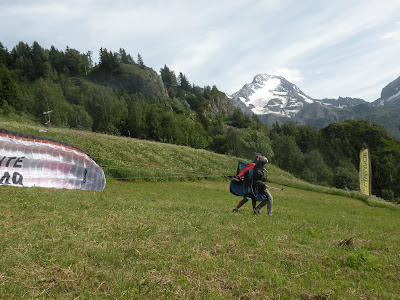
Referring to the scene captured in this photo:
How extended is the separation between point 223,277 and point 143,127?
322 feet

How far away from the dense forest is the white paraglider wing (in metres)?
16.6

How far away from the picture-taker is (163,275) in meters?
4.80

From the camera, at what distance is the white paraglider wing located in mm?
16469

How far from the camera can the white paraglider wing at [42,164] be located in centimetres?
1647

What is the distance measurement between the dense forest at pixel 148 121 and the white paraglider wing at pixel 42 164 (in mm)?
16562

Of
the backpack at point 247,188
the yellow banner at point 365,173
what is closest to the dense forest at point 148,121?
the backpack at point 247,188

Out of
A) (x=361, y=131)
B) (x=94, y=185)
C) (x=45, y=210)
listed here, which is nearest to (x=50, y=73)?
(x=94, y=185)

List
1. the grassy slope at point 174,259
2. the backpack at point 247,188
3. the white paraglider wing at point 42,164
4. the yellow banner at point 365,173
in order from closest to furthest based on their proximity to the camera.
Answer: the grassy slope at point 174,259 < the backpack at point 247,188 < the white paraglider wing at point 42,164 < the yellow banner at point 365,173

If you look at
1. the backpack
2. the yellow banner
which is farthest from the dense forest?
the yellow banner

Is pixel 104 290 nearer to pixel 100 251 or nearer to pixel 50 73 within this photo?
pixel 100 251

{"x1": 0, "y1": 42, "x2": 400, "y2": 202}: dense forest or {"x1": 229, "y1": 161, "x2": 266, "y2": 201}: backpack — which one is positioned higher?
{"x1": 0, "y1": 42, "x2": 400, "y2": 202}: dense forest

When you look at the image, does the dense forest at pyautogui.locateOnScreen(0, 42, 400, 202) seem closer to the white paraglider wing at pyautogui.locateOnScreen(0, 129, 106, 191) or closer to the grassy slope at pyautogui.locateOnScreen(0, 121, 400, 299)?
the white paraglider wing at pyautogui.locateOnScreen(0, 129, 106, 191)

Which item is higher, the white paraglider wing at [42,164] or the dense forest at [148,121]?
the dense forest at [148,121]

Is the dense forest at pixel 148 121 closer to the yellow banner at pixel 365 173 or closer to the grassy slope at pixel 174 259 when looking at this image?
the grassy slope at pixel 174 259
